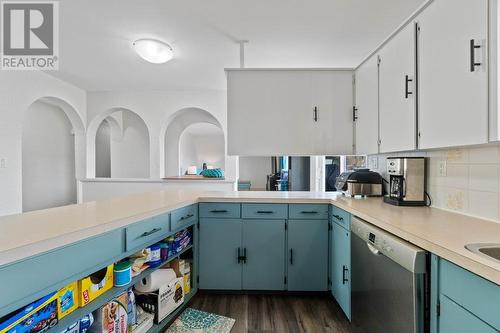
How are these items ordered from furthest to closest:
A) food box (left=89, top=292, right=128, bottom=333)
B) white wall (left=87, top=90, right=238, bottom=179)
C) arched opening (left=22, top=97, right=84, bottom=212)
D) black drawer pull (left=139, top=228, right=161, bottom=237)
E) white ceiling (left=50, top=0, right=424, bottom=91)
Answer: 1. arched opening (left=22, top=97, right=84, bottom=212)
2. white wall (left=87, top=90, right=238, bottom=179)
3. white ceiling (left=50, top=0, right=424, bottom=91)
4. black drawer pull (left=139, top=228, right=161, bottom=237)
5. food box (left=89, top=292, right=128, bottom=333)

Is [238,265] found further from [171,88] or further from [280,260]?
[171,88]

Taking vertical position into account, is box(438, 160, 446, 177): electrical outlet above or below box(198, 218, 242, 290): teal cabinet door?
→ above

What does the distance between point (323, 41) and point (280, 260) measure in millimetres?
2280

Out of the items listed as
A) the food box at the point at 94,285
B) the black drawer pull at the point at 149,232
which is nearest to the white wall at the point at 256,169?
the black drawer pull at the point at 149,232

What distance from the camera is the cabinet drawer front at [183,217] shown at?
1.80 meters

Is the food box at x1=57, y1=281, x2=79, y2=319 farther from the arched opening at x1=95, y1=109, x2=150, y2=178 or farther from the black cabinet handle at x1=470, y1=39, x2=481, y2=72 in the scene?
the arched opening at x1=95, y1=109, x2=150, y2=178

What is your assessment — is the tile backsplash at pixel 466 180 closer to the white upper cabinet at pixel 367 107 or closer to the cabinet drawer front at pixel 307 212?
the white upper cabinet at pixel 367 107

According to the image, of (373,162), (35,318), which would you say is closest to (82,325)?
(35,318)

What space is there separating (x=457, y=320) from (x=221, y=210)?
165cm

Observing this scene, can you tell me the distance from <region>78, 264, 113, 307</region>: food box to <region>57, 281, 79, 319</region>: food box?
0.06 ft

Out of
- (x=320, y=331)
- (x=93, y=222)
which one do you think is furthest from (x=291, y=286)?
(x=93, y=222)

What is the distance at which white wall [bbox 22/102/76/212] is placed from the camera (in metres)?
4.96

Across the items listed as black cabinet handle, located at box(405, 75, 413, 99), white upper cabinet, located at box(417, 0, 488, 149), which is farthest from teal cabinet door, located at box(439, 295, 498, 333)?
black cabinet handle, located at box(405, 75, 413, 99)

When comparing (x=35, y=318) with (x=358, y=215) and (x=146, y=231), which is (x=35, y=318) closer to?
(x=146, y=231)
